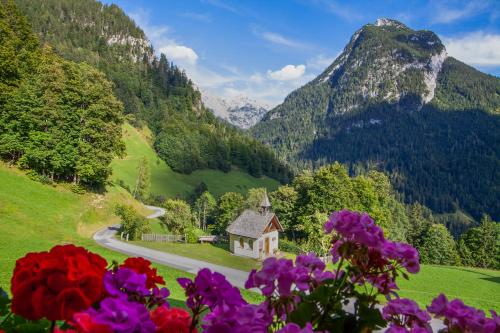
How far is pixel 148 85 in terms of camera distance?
151m

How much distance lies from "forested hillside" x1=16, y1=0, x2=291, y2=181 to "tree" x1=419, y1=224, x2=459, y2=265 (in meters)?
67.0

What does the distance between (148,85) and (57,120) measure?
387 ft

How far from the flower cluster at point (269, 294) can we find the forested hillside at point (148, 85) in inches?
4174

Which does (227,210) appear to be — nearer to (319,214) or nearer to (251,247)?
(251,247)

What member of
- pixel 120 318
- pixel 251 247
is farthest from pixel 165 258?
pixel 120 318

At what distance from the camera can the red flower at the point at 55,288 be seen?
202 cm

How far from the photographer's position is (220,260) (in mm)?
35156

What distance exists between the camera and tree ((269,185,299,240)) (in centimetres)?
5672

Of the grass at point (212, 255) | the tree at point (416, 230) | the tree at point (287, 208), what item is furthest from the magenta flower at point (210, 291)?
the tree at point (416, 230)

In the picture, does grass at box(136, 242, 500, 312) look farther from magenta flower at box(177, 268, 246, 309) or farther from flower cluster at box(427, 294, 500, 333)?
magenta flower at box(177, 268, 246, 309)

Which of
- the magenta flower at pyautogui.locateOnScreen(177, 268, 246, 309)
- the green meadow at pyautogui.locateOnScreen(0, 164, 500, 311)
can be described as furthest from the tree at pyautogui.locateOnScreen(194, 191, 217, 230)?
the magenta flower at pyautogui.locateOnScreen(177, 268, 246, 309)

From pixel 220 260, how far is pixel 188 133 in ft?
311

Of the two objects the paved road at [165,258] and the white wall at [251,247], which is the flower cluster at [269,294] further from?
the white wall at [251,247]

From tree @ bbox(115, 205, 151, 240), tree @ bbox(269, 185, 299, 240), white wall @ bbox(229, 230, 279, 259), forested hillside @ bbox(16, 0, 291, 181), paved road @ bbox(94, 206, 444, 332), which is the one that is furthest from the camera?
forested hillside @ bbox(16, 0, 291, 181)
